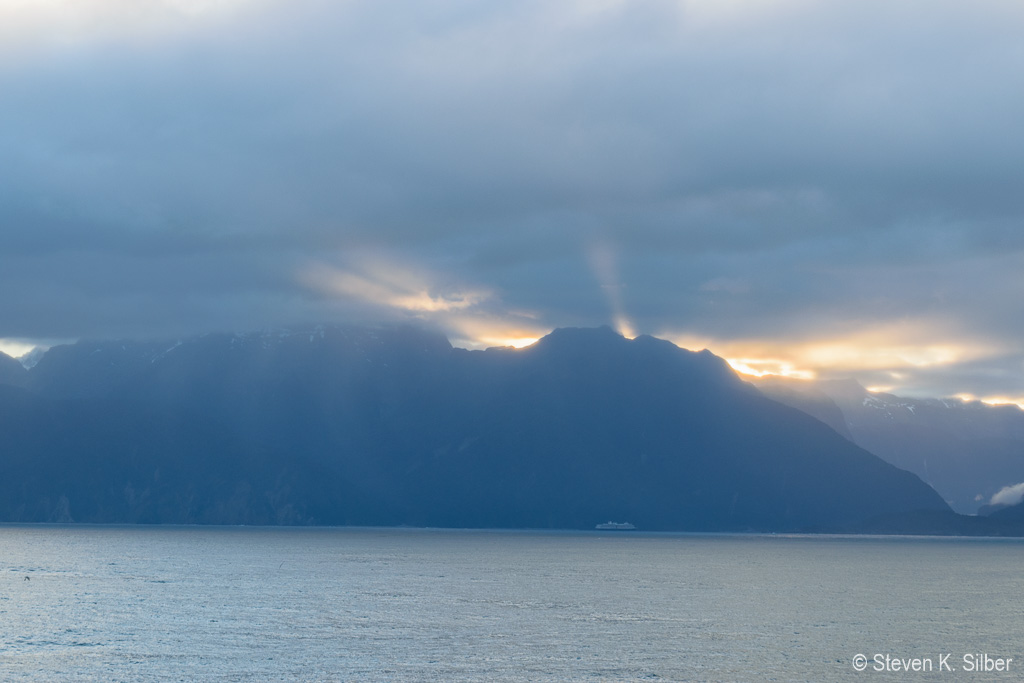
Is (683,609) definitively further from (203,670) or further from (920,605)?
(203,670)

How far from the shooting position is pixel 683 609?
154875 mm

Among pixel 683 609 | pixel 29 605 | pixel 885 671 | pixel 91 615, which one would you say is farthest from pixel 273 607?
pixel 885 671

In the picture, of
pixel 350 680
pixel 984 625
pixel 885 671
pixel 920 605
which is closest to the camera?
pixel 350 680

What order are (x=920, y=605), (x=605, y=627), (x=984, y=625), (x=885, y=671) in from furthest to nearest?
1. (x=920, y=605)
2. (x=984, y=625)
3. (x=605, y=627)
4. (x=885, y=671)

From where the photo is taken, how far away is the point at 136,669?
98.8 metres

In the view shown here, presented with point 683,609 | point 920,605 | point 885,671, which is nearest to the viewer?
point 885,671

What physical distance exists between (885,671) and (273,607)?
8430 centimetres

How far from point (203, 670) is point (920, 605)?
11855cm

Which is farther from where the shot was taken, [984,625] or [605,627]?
[984,625]

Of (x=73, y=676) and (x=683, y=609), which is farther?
(x=683, y=609)

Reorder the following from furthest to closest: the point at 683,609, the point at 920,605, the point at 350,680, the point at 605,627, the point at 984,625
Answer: the point at 920,605 → the point at 683,609 → the point at 984,625 → the point at 605,627 → the point at 350,680

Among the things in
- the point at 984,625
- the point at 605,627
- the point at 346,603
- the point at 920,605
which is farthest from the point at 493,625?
the point at 920,605

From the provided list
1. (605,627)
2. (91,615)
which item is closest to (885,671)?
(605,627)

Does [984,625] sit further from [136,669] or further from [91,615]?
[91,615]
